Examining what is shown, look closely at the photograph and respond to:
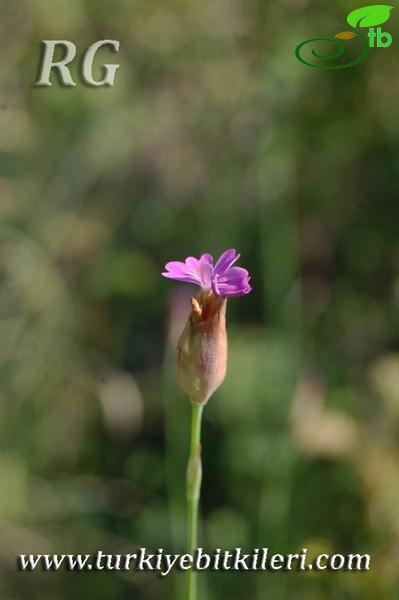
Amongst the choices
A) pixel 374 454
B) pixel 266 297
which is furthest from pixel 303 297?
pixel 374 454

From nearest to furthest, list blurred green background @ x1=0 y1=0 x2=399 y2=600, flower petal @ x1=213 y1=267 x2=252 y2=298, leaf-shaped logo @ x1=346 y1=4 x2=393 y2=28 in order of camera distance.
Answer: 1. flower petal @ x1=213 y1=267 x2=252 y2=298
2. blurred green background @ x1=0 y1=0 x2=399 y2=600
3. leaf-shaped logo @ x1=346 y1=4 x2=393 y2=28

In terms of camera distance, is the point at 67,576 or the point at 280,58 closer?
the point at 67,576

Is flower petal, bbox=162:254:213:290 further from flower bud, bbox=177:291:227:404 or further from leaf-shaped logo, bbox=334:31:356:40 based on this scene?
leaf-shaped logo, bbox=334:31:356:40

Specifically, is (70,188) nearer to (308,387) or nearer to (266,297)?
(266,297)

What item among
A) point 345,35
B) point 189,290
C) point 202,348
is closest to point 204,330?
point 202,348

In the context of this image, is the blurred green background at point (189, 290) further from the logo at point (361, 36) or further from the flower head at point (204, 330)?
the flower head at point (204, 330)

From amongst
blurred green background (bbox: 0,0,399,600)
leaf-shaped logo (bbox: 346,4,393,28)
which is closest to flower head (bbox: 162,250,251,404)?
blurred green background (bbox: 0,0,399,600)

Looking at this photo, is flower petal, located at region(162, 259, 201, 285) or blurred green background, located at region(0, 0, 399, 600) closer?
flower petal, located at region(162, 259, 201, 285)
